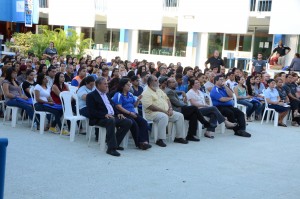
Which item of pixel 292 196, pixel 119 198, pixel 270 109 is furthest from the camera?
pixel 270 109

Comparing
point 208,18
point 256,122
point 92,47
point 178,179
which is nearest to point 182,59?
point 208,18

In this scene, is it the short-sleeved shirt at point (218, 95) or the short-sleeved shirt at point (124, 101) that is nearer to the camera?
the short-sleeved shirt at point (124, 101)

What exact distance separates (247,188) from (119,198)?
1813 millimetres

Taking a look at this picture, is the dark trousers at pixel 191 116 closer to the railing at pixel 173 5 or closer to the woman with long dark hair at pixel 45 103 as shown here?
the woman with long dark hair at pixel 45 103

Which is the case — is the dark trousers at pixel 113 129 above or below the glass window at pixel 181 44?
below

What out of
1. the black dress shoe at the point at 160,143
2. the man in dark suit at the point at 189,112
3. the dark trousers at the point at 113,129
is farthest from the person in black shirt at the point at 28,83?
the black dress shoe at the point at 160,143

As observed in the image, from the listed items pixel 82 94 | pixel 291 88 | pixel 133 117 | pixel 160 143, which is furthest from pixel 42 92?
pixel 291 88

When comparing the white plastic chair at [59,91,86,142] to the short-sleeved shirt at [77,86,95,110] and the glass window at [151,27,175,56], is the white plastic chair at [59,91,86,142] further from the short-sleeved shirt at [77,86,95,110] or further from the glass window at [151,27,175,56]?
the glass window at [151,27,175,56]

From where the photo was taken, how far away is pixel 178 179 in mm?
5773

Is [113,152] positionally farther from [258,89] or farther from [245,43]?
[245,43]

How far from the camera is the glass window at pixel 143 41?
94.0 feet

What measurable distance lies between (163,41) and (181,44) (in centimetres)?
151

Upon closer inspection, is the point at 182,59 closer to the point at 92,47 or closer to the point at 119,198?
the point at 92,47

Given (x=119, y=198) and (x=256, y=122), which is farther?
(x=256, y=122)
